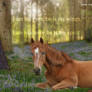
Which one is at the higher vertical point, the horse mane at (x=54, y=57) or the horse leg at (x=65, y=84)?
the horse mane at (x=54, y=57)

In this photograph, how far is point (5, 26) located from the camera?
11.6m

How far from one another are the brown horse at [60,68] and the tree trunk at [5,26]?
611 cm

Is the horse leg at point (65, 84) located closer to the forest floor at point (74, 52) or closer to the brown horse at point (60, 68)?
the brown horse at point (60, 68)

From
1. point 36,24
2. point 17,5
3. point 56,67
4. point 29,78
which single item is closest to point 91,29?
point 36,24

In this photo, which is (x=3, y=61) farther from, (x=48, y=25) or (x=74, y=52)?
(x=48, y=25)

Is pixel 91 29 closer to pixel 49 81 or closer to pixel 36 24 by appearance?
pixel 36 24

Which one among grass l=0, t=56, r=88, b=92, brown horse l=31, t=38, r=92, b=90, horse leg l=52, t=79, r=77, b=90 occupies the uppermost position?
brown horse l=31, t=38, r=92, b=90

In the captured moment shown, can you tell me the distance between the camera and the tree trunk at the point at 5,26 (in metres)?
11.4

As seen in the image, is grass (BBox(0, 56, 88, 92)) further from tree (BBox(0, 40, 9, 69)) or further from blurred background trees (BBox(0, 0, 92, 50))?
blurred background trees (BBox(0, 0, 92, 50))

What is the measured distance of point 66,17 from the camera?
→ 15.4 metres

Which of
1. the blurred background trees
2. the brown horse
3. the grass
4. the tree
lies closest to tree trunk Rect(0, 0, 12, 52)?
the blurred background trees

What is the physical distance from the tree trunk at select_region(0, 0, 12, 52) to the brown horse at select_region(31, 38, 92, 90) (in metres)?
6.11

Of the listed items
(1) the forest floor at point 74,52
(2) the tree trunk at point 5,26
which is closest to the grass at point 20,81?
(1) the forest floor at point 74,52

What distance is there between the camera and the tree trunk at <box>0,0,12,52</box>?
37.4 feet
